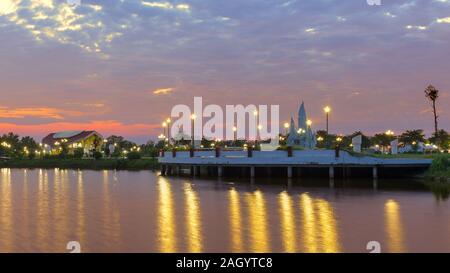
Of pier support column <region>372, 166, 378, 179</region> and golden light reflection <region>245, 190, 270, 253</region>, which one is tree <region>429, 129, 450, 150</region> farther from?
golden light reflection <region>245, 190, 270, 253</region>

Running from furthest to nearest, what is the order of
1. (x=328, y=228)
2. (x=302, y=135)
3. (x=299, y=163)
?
(x=302, y=135) < (x=299, y=163) < (x=328, y=228)

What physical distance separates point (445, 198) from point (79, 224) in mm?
31223

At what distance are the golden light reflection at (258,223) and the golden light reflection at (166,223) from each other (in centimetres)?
417

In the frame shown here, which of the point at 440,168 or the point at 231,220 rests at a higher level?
the point at 440,168

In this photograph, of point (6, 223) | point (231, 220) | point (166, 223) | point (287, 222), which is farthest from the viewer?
point (231, 220)

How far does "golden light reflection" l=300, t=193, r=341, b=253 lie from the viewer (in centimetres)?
2320

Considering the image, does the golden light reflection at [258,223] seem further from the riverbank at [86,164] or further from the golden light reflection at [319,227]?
the riverbank at [86,164]

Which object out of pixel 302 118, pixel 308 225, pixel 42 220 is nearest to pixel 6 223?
pixel 42 220

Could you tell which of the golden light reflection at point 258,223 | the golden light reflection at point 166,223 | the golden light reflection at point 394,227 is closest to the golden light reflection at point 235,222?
the golden light reflection at point 258,223

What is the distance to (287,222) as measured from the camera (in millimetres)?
30109

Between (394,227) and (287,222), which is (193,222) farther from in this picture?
(394,227)

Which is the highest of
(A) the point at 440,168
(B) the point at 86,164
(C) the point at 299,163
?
(C) the point at 299,163

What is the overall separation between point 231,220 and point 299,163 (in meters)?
29.8

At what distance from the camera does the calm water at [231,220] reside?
78.9 ft
